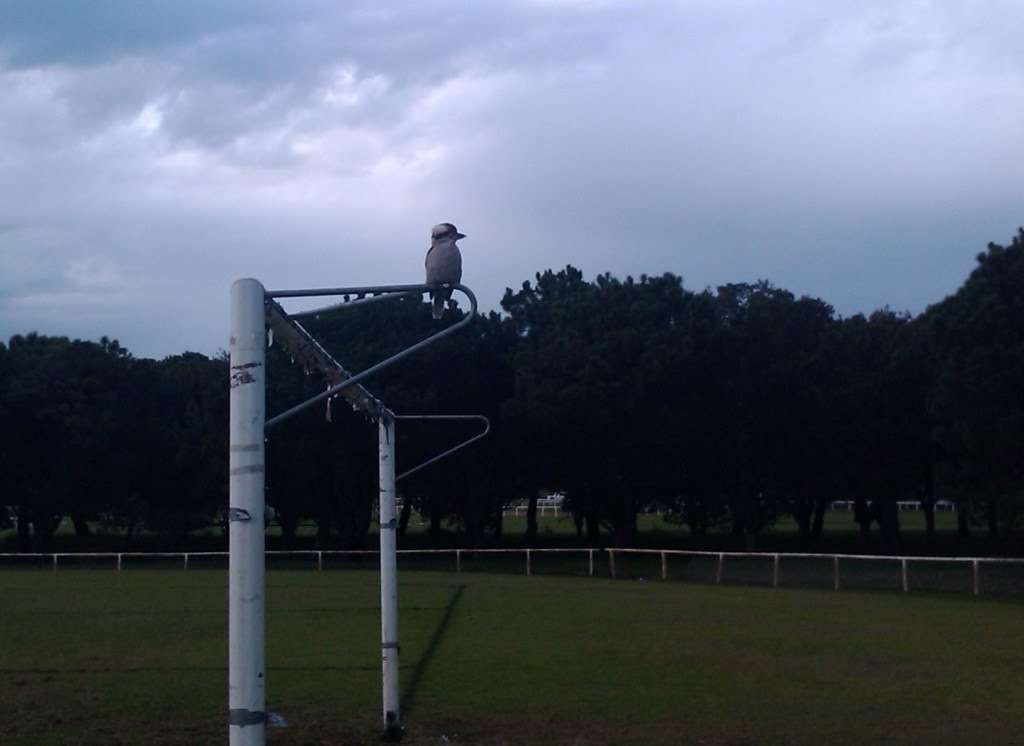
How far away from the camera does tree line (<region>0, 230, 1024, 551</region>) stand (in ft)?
155

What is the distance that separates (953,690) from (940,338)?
75.1 ft

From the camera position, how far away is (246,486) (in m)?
5.83

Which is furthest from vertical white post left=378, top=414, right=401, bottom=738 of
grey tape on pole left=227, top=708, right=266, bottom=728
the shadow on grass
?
grey tape on pole left=227, top=708, right=266, bottom=728

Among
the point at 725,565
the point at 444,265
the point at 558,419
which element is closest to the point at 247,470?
the point at 444,265

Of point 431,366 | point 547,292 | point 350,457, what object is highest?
point 547,292

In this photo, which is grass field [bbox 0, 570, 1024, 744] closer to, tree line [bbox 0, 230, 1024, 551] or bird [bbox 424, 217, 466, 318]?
bird [bbox 424, 217, 466, 318]

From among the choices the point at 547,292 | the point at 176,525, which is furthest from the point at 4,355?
the point at 547,292

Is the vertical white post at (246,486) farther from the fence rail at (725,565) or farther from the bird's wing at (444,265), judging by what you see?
the fence rail at (725,565)

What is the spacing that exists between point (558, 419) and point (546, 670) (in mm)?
30201

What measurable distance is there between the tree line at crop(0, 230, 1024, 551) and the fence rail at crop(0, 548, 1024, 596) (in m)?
3.53

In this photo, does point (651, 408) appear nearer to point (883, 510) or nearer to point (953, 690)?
point (883, 510)

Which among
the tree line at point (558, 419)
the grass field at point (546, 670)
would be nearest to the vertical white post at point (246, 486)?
the grass field at point (546, 670)

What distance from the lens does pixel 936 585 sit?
108 feet

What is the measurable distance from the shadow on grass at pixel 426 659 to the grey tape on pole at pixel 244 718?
737 cm
